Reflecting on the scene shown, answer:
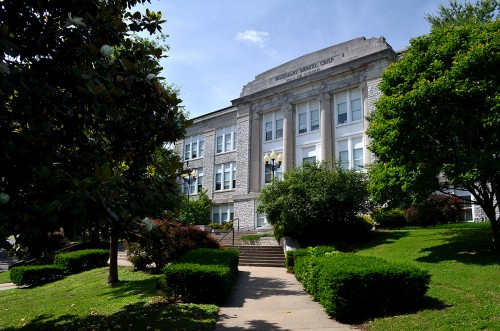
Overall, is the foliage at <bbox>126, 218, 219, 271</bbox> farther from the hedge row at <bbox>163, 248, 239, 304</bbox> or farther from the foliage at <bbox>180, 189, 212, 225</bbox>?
the foliage at <bbox>180, 189, 212, 225</bbox>

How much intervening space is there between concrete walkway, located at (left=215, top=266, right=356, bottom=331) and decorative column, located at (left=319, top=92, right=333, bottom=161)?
17635 millimetres

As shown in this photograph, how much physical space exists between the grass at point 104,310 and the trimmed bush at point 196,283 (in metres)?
0.53

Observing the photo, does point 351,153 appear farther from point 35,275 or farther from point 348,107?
point 35,275

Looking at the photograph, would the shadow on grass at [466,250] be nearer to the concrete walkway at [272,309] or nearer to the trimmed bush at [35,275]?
the concrete walkway at [272,309]

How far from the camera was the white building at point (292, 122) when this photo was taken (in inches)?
1136

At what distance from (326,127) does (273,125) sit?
587 centimetres

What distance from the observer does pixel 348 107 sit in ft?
98.1

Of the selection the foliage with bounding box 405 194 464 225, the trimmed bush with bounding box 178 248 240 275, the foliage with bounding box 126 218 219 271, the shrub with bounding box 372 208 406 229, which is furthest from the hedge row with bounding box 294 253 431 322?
the shrub with bounding box 372 208 406 229

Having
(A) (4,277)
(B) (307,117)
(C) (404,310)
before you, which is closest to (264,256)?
(C) (404,310)

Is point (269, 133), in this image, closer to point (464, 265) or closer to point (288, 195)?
point (288, 195)

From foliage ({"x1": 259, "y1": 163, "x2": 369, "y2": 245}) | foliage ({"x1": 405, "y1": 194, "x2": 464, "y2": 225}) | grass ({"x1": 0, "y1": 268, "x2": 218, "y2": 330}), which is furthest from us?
foliage ({"x1": 405, "y1": 194, "x2": 464, "y2": 225})

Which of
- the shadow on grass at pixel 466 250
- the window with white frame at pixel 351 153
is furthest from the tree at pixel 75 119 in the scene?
the window with white frame at pixel 351 153

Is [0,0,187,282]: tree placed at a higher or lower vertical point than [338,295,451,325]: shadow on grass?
higher

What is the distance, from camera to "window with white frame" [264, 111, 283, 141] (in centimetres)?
3438
